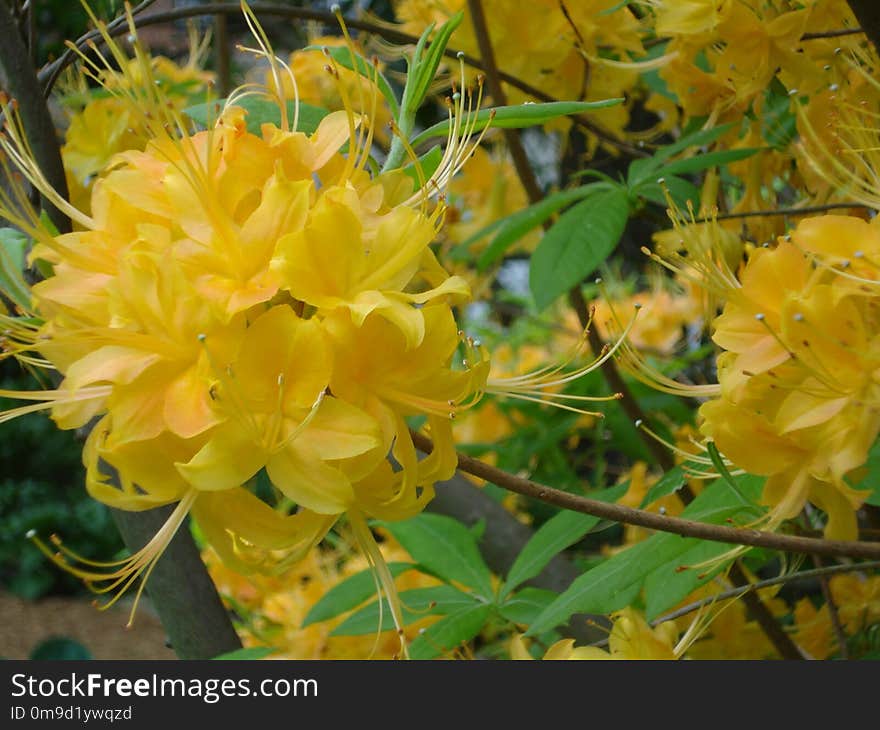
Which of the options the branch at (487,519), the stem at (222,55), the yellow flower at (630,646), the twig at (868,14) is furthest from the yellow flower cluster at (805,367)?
the stem at (222,55)

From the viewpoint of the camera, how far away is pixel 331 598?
1.23m

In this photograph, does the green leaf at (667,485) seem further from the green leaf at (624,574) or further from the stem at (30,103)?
the stem at (30,103)

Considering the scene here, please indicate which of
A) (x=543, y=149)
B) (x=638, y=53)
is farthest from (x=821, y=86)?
(x=543, y=149)

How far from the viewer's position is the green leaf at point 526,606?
3.72ft

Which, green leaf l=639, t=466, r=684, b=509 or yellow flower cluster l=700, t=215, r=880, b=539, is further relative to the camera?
green leaf l=639, t=466, r=684, b=509

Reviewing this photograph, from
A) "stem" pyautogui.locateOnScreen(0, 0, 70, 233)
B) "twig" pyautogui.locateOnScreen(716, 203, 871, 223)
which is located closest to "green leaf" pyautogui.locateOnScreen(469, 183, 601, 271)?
"twig" pyautogui.locateOnScreen(716, 203, 871, 223)

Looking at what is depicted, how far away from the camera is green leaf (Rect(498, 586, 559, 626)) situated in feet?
3.72

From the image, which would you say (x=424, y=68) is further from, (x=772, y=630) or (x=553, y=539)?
(x=772, y=630)

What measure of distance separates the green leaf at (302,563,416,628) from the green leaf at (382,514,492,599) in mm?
71

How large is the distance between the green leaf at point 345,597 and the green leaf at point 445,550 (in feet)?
0.23

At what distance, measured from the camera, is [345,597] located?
47.9 inches

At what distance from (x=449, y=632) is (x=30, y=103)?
643mm

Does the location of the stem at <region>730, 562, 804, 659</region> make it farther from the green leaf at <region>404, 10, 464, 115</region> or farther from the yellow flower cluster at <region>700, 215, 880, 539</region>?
the green leaf at <region>404, 10, 464, 115</region>

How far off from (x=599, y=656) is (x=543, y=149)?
3.10 m
